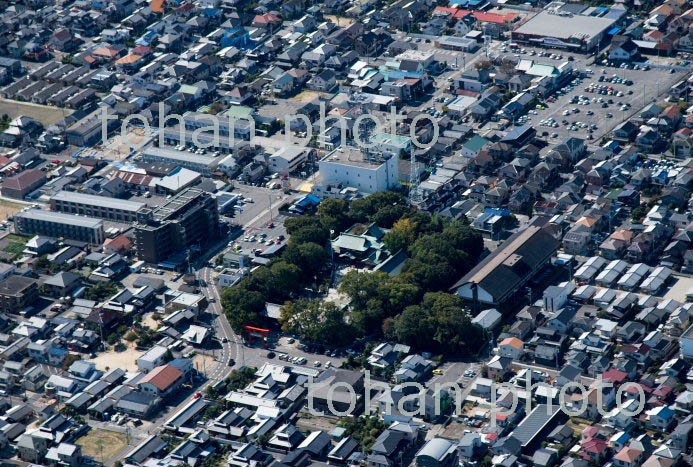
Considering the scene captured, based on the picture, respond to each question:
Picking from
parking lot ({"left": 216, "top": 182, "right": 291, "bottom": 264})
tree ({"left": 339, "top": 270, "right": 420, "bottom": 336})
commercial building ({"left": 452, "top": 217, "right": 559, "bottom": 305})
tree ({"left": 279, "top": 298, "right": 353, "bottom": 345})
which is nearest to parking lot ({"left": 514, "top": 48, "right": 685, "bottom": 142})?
commercial building ({"left": 452, "top": 217, "right": 559, "bottom": 305})

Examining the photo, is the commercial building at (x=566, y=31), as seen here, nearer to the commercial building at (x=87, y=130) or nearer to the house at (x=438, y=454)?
the commercial building at (x=87, y=130)

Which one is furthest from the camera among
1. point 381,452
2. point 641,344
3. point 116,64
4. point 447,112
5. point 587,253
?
point 116,64

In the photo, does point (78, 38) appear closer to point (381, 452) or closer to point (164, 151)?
point (164, 151)

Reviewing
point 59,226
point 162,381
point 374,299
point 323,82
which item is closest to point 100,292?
point 59,226

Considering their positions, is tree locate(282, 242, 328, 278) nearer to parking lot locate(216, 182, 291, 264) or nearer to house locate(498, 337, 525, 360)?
parking lot locate(216, 182, 291, 264)

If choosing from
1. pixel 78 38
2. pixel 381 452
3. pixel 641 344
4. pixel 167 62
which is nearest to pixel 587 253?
pixel 641 344

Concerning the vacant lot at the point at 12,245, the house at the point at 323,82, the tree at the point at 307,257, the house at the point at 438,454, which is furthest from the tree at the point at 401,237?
the house at the point at 323,82
